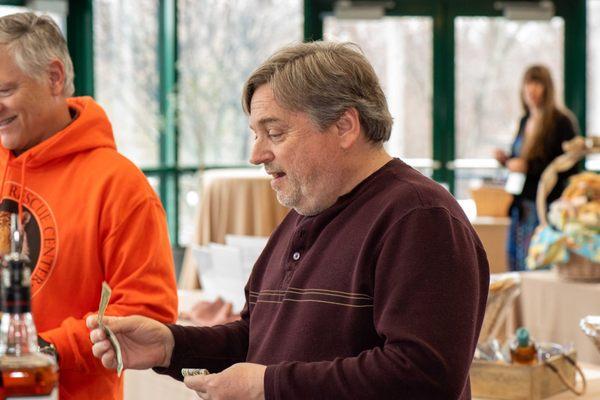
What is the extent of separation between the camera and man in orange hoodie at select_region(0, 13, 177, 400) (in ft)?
6.19

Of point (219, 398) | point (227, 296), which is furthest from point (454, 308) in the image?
point (227, 296)

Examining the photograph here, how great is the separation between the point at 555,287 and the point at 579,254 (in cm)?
18

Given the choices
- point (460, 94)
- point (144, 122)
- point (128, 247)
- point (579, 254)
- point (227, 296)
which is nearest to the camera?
point (128, 247)

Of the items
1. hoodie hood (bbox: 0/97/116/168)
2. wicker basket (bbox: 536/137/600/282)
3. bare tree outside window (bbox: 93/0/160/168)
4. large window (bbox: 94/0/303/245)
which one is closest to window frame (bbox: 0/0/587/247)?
large window (bbox: 94/0/303/245)

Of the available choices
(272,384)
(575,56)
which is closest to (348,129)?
(272,384)

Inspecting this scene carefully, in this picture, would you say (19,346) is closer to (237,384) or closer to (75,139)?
(237,384)

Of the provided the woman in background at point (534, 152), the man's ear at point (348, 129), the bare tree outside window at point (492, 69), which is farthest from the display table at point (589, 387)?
the bare tree outside window at point (492, 69)

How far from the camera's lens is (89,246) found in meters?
1.89

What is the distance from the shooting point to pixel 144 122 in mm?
8195

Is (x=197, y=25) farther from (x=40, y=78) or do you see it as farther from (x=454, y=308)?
(x=454, y=308)

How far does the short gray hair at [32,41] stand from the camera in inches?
74.4

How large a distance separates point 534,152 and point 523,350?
157 inches

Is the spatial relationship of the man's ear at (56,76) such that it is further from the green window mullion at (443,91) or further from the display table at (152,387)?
the green window mullion at (443,91)

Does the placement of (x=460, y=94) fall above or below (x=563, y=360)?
above
